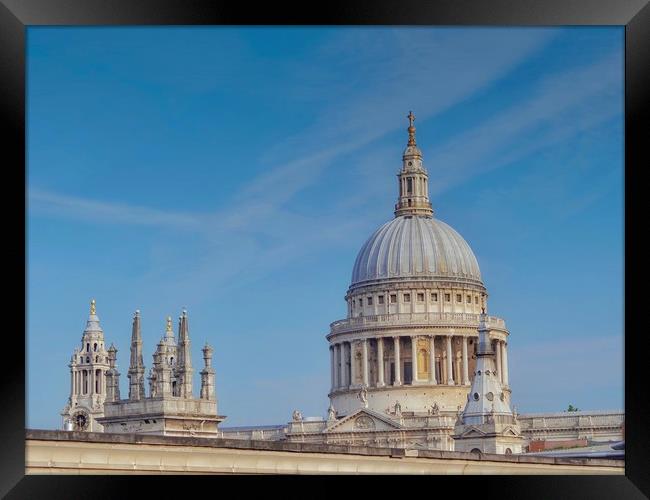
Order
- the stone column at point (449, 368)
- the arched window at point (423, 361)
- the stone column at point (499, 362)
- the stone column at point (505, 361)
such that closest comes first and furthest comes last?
the stone column at point (449, 368) < the arched window at point (423, 361) < the stone column at point (499, 362) < the stone column at point (505, 361)

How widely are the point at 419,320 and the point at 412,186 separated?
10648 millimetres

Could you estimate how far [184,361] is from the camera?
74875mm

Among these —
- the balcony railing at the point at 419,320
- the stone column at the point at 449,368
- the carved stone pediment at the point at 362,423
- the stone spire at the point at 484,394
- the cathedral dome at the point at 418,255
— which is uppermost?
the cathedral dome at the point at 418,255

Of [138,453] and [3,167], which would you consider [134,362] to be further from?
[3,167]

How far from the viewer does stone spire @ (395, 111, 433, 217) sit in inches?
4464

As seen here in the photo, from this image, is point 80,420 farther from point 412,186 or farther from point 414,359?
point 412,186

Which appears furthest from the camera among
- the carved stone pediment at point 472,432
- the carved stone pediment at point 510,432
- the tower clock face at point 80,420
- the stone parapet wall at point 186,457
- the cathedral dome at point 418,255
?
the cathedral dome at point 418,255

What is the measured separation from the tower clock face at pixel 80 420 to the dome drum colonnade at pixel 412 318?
738 inches

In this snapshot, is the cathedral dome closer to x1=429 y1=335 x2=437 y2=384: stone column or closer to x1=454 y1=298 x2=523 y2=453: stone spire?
x1=429 y1=335 x2=437 y2=384: stone column

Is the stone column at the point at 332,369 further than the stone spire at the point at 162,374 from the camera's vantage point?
Yes

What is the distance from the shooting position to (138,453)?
23.5 meters

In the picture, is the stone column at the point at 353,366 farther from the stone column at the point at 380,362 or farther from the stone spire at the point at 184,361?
the stone spire at the point at 184,361

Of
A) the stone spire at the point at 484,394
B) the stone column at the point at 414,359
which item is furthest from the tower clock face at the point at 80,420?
the stone spire at the point at 484,394

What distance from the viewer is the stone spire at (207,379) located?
244ft
